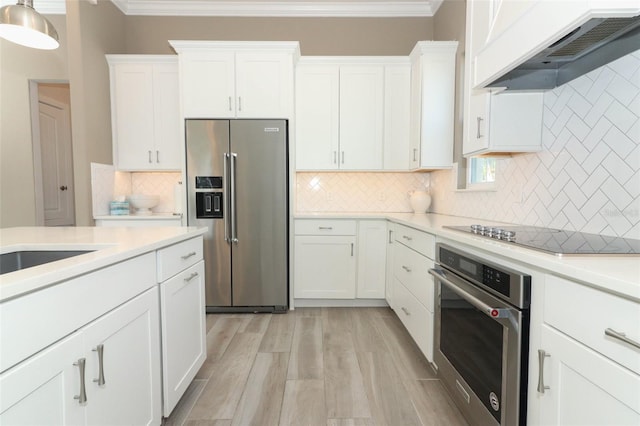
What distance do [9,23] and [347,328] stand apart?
289 centimetres

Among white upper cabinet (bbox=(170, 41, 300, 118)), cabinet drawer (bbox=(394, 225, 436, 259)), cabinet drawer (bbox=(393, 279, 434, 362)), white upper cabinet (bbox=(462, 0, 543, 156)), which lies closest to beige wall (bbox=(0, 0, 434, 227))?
white upper cabinet (bbox=(170, 41, 300, 118))

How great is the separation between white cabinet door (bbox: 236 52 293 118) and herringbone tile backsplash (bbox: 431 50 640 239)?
2057 millimetres

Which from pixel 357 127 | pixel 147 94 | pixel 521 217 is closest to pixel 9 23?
pixel 147 94

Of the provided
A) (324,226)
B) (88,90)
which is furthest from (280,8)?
(324,226)

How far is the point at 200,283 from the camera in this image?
1.98m

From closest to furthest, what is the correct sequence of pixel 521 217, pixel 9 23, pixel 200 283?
1. pixel 9 23
2. pixel 200 283
3. pixel 521 217

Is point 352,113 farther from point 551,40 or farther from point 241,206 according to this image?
point 551,40

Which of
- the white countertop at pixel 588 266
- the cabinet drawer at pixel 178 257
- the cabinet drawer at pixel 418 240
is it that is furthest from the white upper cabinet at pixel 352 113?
the white countertop at pixel 588 266

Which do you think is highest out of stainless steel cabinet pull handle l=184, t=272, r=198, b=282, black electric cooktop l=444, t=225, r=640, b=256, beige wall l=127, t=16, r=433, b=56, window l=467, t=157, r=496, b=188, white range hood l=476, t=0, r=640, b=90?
beige wall l=127, t=16, r=433, b=56

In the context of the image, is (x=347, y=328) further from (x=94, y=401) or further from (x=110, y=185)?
(x=110, y=185)

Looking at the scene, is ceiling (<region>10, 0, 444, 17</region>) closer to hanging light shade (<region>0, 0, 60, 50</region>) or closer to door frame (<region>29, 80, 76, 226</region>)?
door frame (<region>29, 80, 76, 226</region>)

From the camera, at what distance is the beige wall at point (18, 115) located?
362 cm

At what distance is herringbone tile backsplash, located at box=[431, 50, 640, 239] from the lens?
1405 millimetres

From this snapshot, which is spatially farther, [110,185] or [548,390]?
[110,185]
